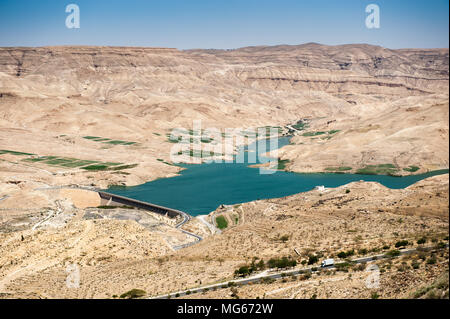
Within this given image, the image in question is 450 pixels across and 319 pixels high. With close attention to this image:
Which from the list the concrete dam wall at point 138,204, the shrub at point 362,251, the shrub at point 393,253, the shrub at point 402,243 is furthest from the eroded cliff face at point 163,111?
the shrub at point 393,253

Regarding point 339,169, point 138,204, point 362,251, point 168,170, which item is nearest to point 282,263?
point 362,251

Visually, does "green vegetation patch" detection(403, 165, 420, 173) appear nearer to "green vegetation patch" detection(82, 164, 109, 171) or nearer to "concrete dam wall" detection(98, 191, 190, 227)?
"concrete dam wall" detection(98, 191, 190, 227)

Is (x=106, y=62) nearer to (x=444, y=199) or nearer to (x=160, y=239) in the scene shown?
(x=160, y=239)

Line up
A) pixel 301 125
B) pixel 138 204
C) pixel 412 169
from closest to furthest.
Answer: pixel 138 204 → pixel 412 169 → pixel 301 125

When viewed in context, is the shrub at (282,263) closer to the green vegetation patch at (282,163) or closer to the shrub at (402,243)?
the shrub at (402,243)

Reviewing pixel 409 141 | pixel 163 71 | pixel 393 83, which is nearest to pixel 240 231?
pixel 409 141

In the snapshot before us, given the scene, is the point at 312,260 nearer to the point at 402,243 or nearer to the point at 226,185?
the point at 402,243
